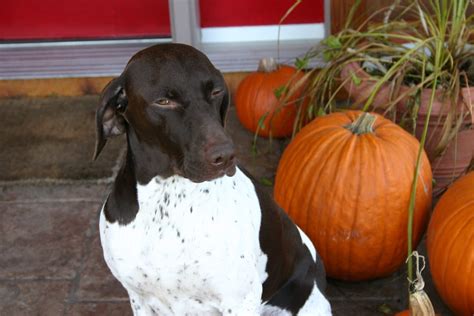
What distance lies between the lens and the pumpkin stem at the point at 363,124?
3275 mm

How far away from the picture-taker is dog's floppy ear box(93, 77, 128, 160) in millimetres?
2314

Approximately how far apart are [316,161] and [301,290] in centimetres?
60

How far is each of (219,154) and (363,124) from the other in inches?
49.1

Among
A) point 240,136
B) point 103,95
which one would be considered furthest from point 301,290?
point 240,136

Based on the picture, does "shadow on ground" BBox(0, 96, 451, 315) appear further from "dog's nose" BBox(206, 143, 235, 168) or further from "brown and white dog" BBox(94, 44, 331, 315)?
"dog's nose" BBox(206, 143, 235, 168)

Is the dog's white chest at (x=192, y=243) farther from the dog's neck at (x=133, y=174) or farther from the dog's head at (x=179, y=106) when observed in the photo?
the dog's head at (x=179, y=106)

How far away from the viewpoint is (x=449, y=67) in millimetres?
3816

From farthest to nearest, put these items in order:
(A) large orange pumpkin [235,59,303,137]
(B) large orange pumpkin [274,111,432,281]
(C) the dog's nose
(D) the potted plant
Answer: (A) large orange pumpkin [235,59,303,137], (D) the potted plant, (B) large orange pumpkin [274,111,432,281], (C) the dog's nose

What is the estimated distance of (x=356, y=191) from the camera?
10.5 feet

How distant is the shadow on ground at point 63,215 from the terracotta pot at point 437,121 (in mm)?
435

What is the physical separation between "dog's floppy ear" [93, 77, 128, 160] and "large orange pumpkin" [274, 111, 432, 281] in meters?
1.10

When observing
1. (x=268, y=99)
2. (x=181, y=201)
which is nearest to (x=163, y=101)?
(x=181, y=201)

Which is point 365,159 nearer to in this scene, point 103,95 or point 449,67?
point 449,67

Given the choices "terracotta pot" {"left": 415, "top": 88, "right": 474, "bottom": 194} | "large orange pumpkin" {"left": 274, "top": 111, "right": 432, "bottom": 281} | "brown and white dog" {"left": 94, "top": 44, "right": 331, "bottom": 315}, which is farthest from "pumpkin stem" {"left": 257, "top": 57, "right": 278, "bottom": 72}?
"brown and white dog" {"left": 94, "top": 44, "right": 331, "bottom": 315}
